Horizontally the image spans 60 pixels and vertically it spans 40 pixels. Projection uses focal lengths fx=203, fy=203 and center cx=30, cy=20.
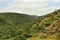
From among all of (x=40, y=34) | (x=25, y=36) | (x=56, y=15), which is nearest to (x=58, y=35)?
(x=40, y=34)

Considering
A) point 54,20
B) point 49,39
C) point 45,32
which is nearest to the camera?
point 49,39

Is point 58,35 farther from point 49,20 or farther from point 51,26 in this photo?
point 49,20

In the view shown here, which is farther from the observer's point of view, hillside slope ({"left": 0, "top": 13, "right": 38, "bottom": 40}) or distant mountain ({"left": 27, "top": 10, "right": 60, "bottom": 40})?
hillside slope ({"left": 0, "top": 13, "right": 38, "bottom": 40})

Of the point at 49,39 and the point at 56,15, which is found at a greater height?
the point at 56,15

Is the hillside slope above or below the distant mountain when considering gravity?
below

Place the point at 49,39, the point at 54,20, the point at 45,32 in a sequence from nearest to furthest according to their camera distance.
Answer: the point at 49,39
the point at 45,32
the point at 54,20

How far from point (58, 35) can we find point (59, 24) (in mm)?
3988

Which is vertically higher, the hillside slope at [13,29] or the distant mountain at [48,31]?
the distant mountain at [48,31]

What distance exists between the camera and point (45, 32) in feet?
110

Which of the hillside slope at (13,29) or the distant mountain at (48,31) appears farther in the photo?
the hillside slope at (13,29)

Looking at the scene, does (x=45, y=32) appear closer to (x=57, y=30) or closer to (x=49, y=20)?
(x=57, y=30)

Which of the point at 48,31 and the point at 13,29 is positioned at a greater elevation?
the point at 48,31

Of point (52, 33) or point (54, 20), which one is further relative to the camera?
point (54, 20)

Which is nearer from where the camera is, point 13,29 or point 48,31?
point 48,31
